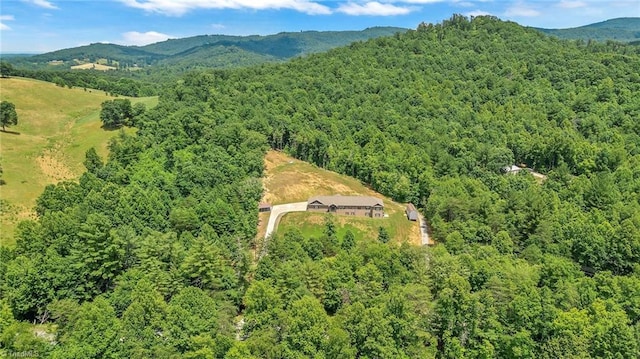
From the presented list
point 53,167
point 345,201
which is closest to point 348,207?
point 345,201

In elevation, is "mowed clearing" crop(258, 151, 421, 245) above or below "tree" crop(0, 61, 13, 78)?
below

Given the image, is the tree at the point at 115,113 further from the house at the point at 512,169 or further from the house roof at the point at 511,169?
the house roof at the point at 511,169

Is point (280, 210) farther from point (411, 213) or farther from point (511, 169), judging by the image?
point (511, 169)

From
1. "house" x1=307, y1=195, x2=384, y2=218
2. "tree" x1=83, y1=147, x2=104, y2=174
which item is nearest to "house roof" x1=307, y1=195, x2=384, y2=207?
"house" x1=307, y1=195, x2=384, y2=218

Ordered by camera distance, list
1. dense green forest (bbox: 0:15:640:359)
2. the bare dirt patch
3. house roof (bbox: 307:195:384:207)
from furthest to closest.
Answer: the bare dirt patch → house roof (bbox: 307:195:384:207) → dense green forest (bbox: 0:15:640:359)

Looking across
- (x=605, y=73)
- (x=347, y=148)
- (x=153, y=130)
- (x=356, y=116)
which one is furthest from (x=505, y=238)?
(x=605, y=73)

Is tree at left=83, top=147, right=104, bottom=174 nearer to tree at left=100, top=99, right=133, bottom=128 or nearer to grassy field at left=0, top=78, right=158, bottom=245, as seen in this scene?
grassy field at left=0, top=78, right=158, bottom=245

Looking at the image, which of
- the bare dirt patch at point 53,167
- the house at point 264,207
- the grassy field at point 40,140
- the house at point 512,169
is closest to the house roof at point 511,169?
the house at point 512,169

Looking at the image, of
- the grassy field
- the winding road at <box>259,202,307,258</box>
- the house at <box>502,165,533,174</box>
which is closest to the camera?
the winding road at <box>259,202,307,258</box>
